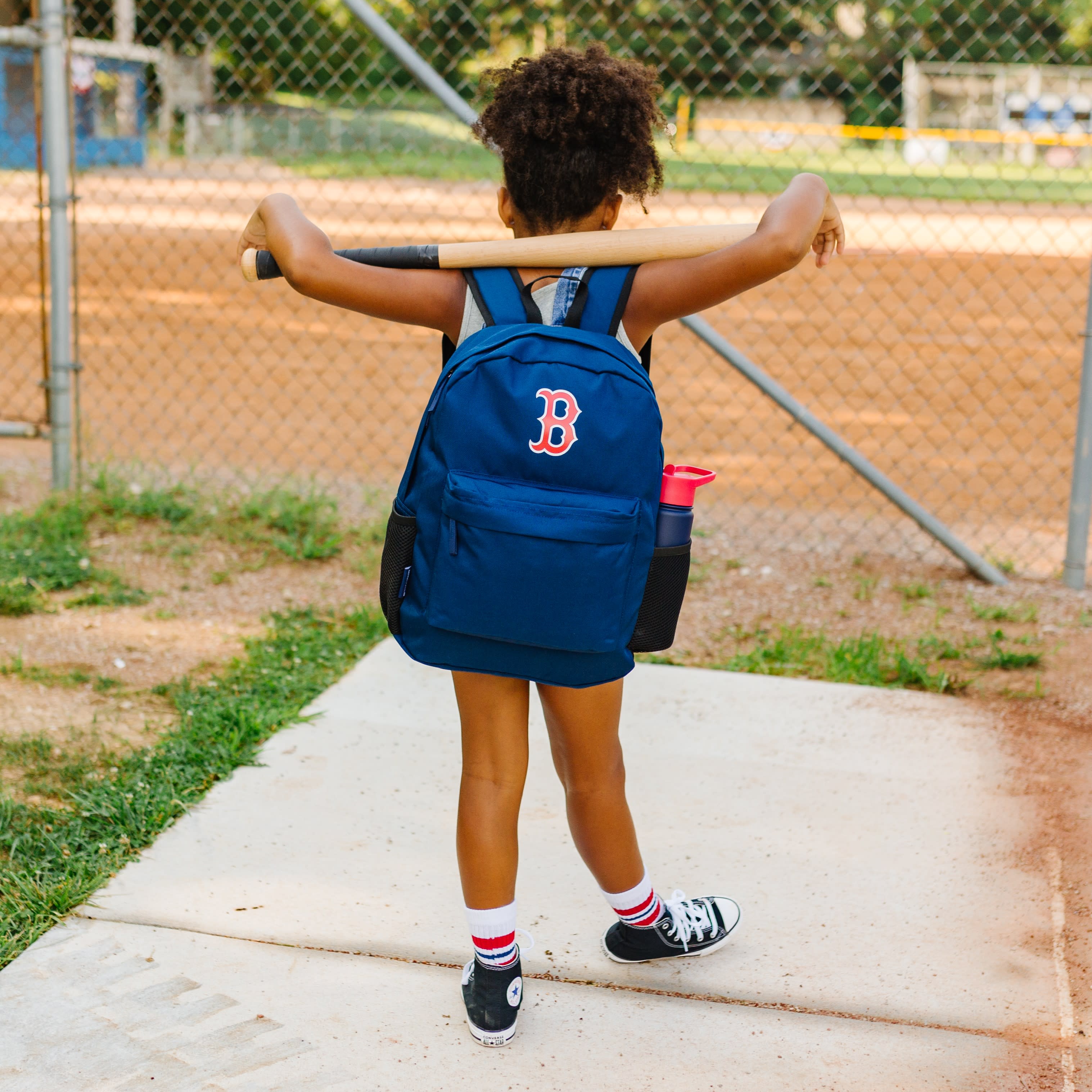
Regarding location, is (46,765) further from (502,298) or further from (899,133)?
(899,133)

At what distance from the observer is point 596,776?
220 cm

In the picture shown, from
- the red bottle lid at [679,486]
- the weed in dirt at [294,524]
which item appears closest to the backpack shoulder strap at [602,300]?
the red bottle lid at [679,486]

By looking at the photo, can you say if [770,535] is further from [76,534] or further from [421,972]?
[421,972]

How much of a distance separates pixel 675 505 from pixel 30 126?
2171cm

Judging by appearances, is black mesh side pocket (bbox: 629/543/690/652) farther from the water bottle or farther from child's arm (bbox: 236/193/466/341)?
→ child's arm (bbox: 236/193/466/341)

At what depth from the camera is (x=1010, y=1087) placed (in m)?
2.16

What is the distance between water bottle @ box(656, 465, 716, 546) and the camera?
2014 millimetres

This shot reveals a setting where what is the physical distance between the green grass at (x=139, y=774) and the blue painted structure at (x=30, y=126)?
17271 mm

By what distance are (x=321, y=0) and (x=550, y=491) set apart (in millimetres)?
28513

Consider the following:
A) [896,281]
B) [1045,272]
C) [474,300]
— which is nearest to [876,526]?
[474,300]

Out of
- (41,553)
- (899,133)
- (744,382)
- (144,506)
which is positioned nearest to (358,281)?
(41,553)

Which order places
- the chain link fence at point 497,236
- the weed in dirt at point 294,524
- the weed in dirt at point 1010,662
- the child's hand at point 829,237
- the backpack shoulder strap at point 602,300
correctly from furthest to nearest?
1. the chain link fence at point 497,236
2. the weed in dirt at point 294,524
3. the weed in dirt at point 1010,662
4. the child's hand at point 829,237
5. the backpack shoulder strap at point 602,300

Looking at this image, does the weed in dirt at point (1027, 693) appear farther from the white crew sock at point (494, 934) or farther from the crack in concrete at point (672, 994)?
the white crew sock at point (494, 934)

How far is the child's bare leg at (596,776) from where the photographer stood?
213 centimetres
